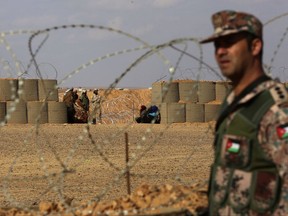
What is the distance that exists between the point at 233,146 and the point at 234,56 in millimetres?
366

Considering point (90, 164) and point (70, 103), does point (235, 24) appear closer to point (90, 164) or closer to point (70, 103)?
point (90, 164)

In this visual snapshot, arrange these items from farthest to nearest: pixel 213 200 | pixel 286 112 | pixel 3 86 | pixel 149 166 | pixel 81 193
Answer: pixel 3 86, pixel 149 166, pixel 81 193, pixel 213 200, pixel 286 112

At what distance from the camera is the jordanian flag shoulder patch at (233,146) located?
8.72ft

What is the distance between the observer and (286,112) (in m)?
2.54

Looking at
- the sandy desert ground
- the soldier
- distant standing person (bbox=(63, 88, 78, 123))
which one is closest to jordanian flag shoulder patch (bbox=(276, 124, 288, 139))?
the soldier

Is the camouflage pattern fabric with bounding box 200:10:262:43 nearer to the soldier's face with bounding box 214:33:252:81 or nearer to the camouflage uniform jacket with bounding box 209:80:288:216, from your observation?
the soldier's face with bounding box 214:33:252:81

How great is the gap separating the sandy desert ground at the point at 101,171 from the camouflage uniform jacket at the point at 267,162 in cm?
53

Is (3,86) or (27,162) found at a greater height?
Answer: (3,86)

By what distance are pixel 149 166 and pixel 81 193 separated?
260 cm

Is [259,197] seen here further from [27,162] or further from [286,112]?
[27,162]

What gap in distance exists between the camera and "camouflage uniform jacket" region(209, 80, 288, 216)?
2525 mm

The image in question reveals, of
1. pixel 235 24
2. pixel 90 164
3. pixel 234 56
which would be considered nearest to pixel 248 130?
pixel 234 56

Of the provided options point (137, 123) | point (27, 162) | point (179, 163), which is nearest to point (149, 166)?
point (179, 163)

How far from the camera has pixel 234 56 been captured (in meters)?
2.66
